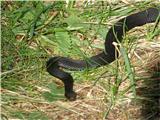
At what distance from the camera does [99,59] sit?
3471mm

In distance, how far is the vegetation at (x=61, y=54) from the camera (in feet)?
10.5

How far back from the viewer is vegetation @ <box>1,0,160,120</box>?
3186 mm

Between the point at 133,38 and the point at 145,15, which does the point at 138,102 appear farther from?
the point at 145,15

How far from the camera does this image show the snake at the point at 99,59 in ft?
10.9

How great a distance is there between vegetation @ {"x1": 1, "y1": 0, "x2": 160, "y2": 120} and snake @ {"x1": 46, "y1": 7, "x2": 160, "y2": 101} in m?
0.05

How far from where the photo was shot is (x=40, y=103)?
3215 mm

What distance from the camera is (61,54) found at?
3.59 meters

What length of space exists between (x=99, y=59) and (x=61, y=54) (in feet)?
0.98

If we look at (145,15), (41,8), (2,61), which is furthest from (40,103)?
(145,15)

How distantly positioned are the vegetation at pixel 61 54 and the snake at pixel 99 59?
1.9 inches

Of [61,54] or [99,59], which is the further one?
[61,54]

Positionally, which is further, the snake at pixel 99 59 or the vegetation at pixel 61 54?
the snake at pixel 99 59

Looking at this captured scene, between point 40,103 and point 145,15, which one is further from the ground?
point 145,15

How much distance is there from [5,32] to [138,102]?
42.4 inches
